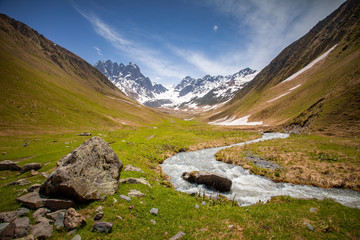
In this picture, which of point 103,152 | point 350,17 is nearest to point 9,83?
point 103,152

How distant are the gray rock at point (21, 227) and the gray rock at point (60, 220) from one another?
1278mm

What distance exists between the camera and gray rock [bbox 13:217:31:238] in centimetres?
758

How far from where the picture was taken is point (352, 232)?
32.1 feet

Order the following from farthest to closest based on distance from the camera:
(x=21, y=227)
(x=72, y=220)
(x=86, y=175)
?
(x=86, y=175) → (x=72, y=220) → (x=21, y=227)

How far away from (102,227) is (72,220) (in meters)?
1.96

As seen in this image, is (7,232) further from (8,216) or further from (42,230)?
(8,216)

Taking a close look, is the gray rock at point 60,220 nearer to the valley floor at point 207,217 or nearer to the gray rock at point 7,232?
the valley floor at point 207,217

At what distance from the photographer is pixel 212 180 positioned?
19.2m

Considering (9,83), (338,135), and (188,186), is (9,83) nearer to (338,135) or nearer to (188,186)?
(188,186)

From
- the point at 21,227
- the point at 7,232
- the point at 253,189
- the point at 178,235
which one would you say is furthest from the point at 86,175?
the point at 253,189

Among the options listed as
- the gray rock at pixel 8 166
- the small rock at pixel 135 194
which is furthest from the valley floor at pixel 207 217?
the gray rock at pixel 8 166

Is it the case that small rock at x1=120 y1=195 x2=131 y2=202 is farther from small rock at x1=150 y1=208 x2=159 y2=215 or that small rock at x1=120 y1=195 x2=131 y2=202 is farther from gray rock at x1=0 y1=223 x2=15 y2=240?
gray rock at x1=0 y1=223 x2=15 y2=240

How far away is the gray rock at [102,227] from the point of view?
9.05m

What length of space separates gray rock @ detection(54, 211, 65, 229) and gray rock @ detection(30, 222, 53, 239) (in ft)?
1.18
